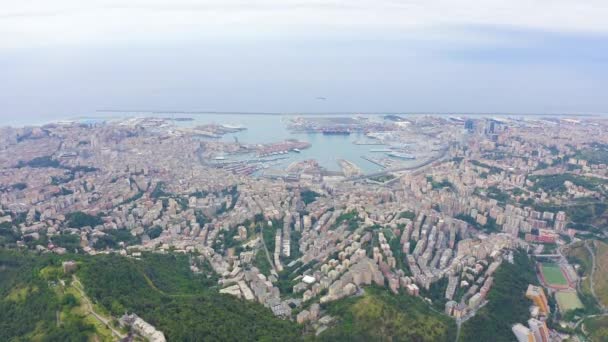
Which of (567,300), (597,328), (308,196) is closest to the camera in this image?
(597,328)

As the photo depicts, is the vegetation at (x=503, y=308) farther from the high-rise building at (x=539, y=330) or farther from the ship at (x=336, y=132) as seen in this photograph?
the ship at (x=336, y=132)

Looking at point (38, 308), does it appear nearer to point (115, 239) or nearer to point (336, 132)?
point (115, 239)

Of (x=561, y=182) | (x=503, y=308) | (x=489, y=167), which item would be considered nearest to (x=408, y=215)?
(x=503, y=308)

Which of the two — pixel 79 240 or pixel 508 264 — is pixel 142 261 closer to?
pixel 79 240

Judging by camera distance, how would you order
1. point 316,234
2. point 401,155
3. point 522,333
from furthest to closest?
point 401,155 < point 316,234 < point 522,333

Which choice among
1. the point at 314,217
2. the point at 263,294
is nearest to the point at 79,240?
the point at 263,294
